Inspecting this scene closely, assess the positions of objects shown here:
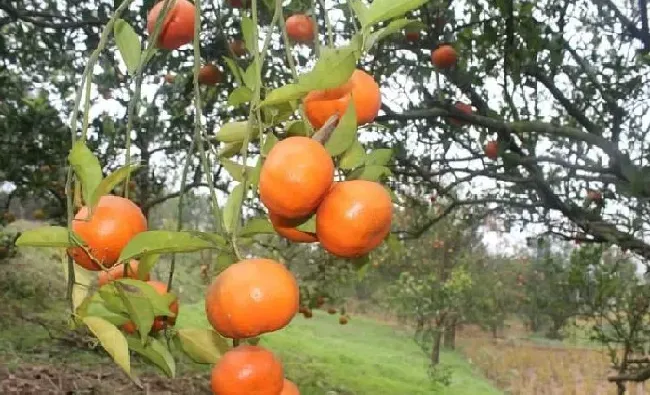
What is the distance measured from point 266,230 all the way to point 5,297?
5712 mm

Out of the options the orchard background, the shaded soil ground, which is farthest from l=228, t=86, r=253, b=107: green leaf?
the shaded soil ground

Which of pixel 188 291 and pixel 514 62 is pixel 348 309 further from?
pixel 514 62

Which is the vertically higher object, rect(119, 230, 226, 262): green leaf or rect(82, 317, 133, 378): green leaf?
rect(119, 230, 226, 262): green leaf

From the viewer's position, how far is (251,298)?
22.4 inches

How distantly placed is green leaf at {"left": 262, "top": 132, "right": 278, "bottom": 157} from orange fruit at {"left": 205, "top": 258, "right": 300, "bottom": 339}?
9cm

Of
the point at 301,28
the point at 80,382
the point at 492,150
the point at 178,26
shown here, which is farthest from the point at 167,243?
the point at 80,382

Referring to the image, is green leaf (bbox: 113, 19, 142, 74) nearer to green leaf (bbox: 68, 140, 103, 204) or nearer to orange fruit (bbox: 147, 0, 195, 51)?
green leaf (bbox: 68, 140, 103, 204)

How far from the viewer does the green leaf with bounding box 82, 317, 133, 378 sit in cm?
60

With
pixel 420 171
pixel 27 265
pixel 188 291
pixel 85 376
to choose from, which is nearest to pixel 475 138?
pixel 420 171

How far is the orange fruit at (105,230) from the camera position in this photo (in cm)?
62

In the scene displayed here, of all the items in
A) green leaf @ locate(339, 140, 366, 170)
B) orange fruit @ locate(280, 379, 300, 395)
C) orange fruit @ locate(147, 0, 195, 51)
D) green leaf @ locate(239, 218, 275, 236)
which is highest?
orange fruit @ locate(147, 0, 195, 51)

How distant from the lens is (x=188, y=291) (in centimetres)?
920

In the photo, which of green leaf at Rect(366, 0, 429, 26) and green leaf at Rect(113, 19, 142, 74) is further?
green leaf at Rect(113, 19, 142, 74)

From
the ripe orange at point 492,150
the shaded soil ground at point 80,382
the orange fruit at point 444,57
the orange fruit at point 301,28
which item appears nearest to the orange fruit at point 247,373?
the orange fruit at point 301,28
